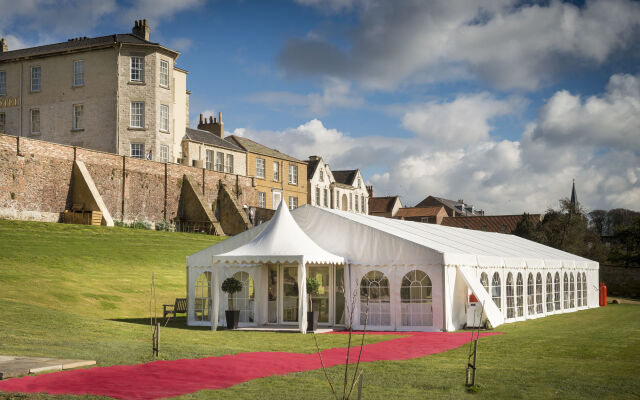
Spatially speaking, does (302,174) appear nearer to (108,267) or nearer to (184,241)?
(184,241)

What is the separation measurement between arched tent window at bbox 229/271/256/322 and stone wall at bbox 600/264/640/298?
3305 cm

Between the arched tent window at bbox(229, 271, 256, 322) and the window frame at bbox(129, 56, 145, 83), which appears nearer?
the arched tent window at bbox(229, 271, 256, 322)

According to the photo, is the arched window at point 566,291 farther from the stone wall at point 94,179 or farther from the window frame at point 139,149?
the window frame at point 139,149

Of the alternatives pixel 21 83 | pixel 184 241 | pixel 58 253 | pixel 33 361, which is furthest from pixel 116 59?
pixel 33 361

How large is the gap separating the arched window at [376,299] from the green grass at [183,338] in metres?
2.53

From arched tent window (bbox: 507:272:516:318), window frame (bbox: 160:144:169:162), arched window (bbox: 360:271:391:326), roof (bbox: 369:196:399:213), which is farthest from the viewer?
roof (bbox: 369:196:399:213)

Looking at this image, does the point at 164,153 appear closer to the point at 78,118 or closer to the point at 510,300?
the point at 78,118

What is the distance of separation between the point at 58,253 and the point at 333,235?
38.2ft

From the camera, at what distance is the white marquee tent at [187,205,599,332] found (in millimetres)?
18516

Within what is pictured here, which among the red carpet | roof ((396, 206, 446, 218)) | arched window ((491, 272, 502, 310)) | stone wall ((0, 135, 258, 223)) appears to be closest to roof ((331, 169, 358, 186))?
roof ((396, 206, 446, 218))

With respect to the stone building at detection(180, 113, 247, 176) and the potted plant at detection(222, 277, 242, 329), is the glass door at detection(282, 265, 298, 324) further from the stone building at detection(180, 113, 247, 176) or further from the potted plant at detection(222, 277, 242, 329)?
the stone building at detection(180, 113, 247, 176)

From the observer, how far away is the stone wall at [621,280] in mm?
44281

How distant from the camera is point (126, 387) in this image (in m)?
8.80

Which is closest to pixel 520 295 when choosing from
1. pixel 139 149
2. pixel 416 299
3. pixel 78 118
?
pixel 416 299
